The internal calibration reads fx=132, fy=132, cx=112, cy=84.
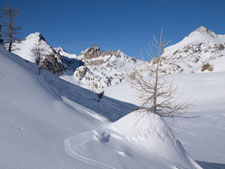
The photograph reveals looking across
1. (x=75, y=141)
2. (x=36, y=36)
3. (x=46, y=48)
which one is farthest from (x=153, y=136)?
(x=36, y=36)

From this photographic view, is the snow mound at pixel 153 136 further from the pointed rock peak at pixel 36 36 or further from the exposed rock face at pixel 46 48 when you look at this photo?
the pointed rock peak at pixel 36 36

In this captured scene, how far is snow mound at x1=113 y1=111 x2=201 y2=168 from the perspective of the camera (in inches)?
140

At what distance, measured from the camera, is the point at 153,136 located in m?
3.68

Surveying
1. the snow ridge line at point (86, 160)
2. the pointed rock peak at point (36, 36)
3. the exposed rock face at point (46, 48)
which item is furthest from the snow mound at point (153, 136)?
the pointed rock peak at point (36, 36)


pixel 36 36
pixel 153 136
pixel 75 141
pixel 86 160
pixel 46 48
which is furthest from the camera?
pixel 36 36

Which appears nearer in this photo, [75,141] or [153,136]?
[75,141]

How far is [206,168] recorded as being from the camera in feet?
15.4

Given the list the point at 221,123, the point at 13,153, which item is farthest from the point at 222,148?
the point at 13,153

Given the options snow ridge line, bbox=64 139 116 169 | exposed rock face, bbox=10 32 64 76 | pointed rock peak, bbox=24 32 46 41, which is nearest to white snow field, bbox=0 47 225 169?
snow ridge line, bbox=64 139 116 169

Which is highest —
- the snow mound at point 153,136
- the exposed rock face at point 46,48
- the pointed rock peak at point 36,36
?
the pointed rock peak at point 36,36

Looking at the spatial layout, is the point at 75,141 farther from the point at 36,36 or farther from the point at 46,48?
the point at 36,36

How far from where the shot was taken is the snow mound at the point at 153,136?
3.54 meters

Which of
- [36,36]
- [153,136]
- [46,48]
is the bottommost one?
[153,136]

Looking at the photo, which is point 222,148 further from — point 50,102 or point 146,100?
point 50,102
